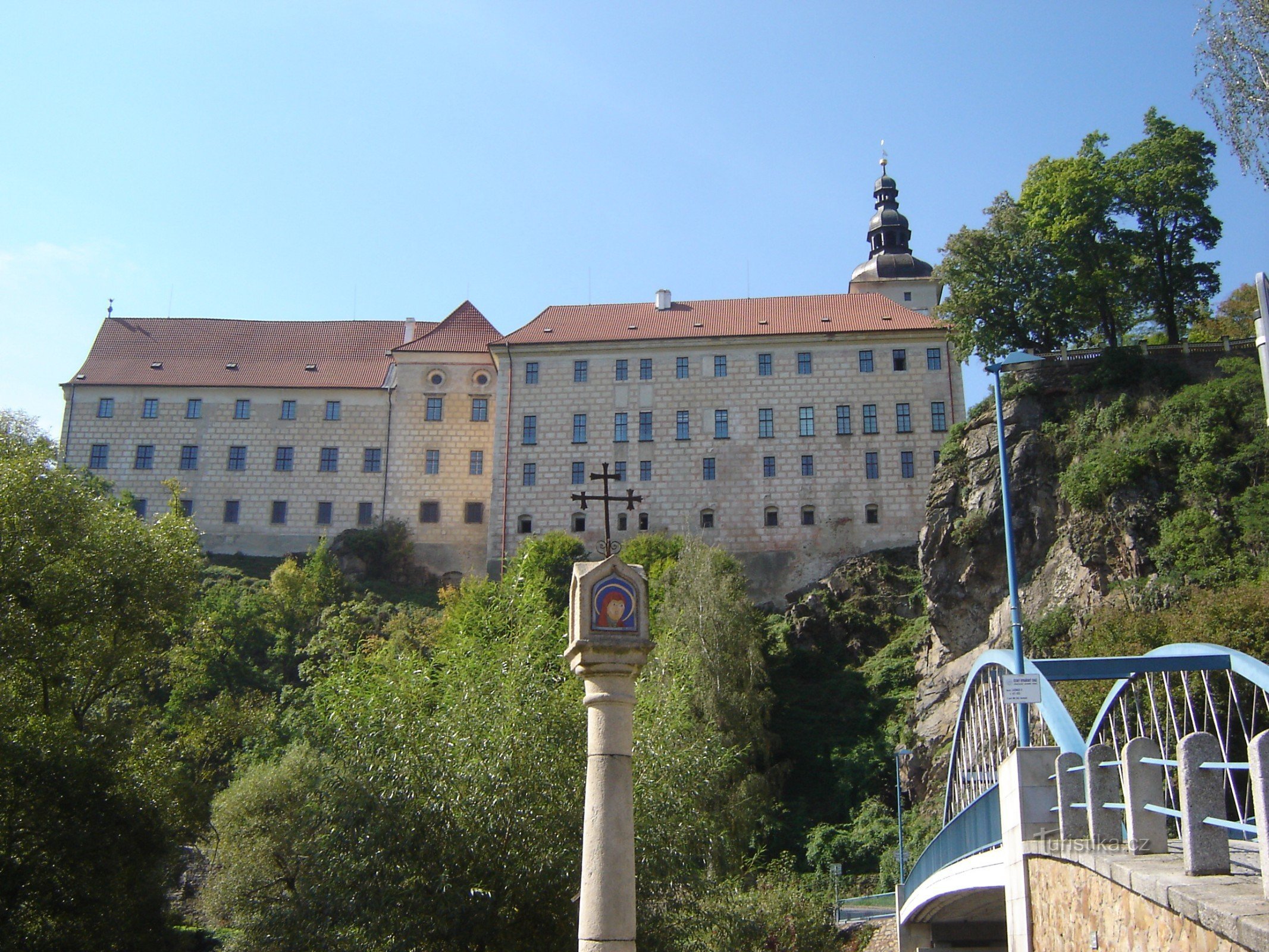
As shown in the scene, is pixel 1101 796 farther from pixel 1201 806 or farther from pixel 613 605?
pixel 613 605

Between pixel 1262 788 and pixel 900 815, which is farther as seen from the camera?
pixel 900 815

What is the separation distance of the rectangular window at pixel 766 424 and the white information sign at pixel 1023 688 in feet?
156

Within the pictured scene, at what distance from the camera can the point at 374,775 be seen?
19016 mm

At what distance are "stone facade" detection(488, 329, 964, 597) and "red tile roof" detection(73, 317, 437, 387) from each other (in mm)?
11968

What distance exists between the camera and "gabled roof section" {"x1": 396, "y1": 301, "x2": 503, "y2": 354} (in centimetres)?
6862

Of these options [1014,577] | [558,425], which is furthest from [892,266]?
[1014,577]

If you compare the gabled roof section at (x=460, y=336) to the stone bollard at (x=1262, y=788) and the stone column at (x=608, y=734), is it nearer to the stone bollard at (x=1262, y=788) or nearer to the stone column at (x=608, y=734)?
the stone column at (x=608, y=734)

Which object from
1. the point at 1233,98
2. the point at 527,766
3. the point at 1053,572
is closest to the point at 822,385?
the point at 1053,572

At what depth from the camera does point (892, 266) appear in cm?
7206

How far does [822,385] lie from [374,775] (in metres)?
46.3

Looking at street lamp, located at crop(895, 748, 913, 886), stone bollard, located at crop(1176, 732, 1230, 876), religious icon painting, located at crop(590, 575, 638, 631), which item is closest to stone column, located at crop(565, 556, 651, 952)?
religious icon painting, located at crop(590, 575, 638, 631)

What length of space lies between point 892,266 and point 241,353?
38344 mm

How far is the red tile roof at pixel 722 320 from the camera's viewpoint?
6397 cm

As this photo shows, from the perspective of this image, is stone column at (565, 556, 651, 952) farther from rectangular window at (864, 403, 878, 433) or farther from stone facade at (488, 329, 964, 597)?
rectangular window at (864, 403, 878, 433)
